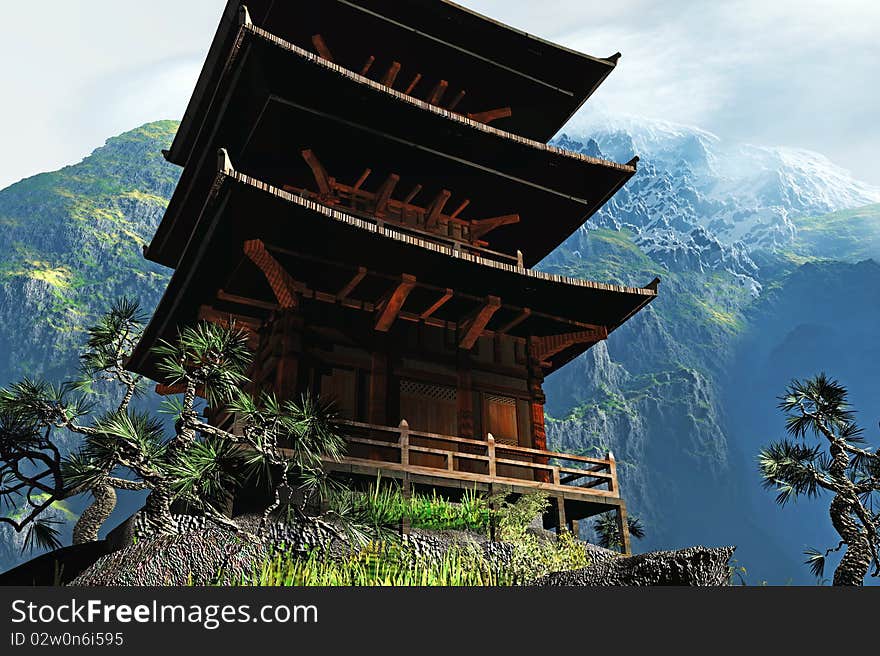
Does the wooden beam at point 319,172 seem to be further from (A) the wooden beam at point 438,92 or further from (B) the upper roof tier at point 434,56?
(A) the wooden beam at point 438,92

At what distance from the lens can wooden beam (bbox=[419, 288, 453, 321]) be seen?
15578mm

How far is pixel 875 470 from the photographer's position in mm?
15297

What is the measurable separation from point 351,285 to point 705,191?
170373 mm

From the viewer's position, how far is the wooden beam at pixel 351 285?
14.9 metres

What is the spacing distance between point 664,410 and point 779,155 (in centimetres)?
11421

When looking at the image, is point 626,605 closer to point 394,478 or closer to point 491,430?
point 394,478

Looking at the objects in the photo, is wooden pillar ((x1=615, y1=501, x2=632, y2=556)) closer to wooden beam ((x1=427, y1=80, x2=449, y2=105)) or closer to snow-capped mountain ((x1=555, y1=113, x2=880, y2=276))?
wooden beam ((x1=427, y1=80, x2=449, y2=105))

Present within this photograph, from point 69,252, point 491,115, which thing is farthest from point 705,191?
point 491,115

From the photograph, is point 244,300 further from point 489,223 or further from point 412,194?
point 489,223

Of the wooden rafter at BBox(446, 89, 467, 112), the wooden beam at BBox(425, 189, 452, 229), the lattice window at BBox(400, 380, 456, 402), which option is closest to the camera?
the lattice window at BBox(400, 380, 456, 402)

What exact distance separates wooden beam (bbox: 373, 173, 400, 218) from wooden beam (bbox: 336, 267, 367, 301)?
2690mm

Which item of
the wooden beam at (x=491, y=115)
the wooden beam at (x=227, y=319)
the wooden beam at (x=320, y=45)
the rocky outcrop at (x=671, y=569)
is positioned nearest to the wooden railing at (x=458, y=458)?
the wooden beam at (x=227, y=319)

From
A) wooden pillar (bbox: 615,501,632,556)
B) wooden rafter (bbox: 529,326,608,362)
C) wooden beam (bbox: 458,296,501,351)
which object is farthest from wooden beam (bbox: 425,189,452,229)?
wooden pillar (bbox: 615,501,632,556)

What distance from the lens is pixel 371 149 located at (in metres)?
16.9
